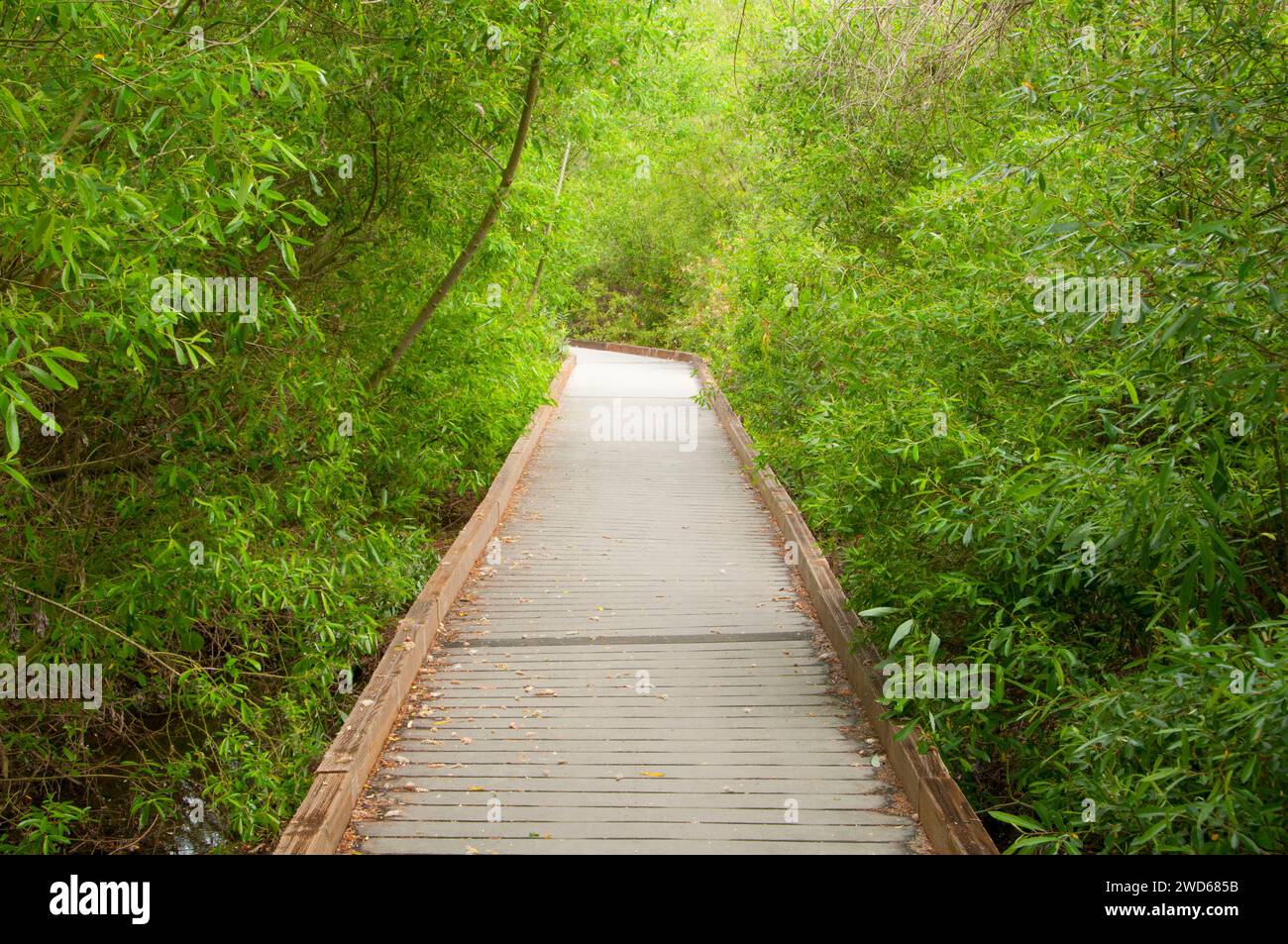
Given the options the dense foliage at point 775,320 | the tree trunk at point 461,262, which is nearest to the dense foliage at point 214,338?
the dense foliage at point 775,320

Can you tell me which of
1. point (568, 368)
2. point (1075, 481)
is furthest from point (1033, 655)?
point (568, 368)

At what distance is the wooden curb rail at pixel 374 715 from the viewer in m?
4.24

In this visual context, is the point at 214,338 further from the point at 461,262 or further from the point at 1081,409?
the point at 1081,409

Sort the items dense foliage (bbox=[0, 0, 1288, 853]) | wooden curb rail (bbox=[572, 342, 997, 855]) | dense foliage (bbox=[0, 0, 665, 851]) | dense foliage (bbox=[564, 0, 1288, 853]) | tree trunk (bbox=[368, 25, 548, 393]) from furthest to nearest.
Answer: tree trunk (bbox=[368, 25, 548, 393]) → wooden curb rail (bbox=[572, 342, 997, 855]) → dense foliage (bbox=[0, 0, 665, 851]) → dense foliage (bbox=[0, 0, 1288, 853]) → dense foliage (bbox=[564, 0, 1288, 853])

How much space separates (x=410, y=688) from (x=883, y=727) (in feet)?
8.61

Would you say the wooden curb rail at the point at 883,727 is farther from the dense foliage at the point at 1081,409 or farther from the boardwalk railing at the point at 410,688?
the dense foliage at the point at 1081,409

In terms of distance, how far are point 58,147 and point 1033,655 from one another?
141 inches

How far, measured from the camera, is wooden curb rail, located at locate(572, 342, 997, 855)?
13.6ft

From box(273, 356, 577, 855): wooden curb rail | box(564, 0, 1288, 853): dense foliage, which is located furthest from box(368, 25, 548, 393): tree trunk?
box(564, 0, 1288, 853): dense foliage

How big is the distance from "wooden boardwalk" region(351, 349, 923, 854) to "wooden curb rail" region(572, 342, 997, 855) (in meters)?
0.11

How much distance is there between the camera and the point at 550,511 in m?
10.5

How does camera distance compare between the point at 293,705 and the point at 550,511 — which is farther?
the point at 550,511

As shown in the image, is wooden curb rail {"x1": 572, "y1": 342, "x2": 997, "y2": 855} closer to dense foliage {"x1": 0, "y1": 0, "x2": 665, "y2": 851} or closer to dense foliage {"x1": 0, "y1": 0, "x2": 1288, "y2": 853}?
dense foliage {"x1": 0, "y1": 0, "x2": 1288, "y2": 853}

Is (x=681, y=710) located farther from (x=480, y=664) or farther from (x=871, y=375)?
(x=871, y=375)
